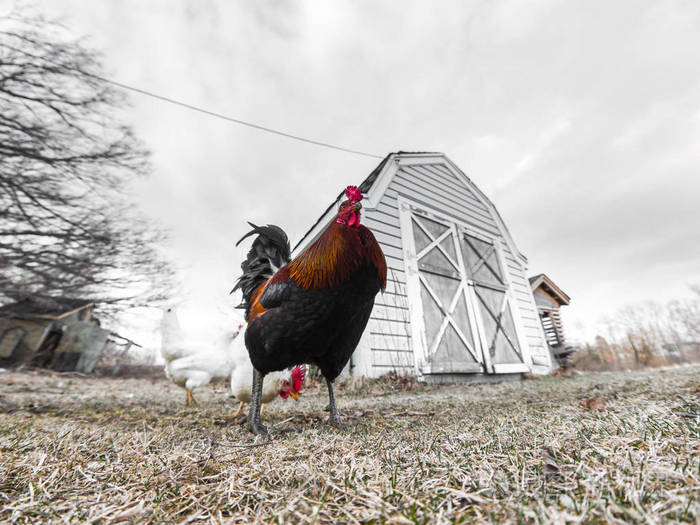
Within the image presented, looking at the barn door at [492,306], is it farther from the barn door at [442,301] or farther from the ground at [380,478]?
the ground at [380,478]

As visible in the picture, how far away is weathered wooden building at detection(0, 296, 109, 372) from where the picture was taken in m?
9.70

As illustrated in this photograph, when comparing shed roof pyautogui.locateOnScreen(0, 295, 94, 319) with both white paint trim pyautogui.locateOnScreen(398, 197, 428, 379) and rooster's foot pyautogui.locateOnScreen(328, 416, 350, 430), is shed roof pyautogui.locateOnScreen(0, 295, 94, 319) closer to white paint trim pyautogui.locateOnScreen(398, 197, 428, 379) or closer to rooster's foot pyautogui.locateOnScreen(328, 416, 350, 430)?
white paint trim pyautogui.locateOnScreen(398, 197, 428, 379)

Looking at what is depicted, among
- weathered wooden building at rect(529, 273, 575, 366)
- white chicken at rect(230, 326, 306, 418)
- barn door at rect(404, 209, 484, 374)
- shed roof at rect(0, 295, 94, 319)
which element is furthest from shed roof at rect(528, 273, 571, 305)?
shed roof at rect(0, 295, 94, 319)

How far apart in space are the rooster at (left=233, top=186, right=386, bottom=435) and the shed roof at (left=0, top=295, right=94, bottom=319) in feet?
37.1

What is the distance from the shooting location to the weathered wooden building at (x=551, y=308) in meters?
11.5

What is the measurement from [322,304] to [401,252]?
4.47 meters

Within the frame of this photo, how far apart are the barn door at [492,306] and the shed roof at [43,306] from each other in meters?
13.0

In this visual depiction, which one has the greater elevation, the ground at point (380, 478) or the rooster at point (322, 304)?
the rooster at point (322, 304)

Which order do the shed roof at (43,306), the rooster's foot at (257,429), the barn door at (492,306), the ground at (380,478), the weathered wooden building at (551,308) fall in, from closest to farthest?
the ground at (380,478) < the rooster's foot at (257,429) < the barn door at (492,306) < the shed roof at (43,306) < the weathered wooden building at (551,308)

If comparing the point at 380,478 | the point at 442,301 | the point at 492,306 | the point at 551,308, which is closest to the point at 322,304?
the point at 380,478

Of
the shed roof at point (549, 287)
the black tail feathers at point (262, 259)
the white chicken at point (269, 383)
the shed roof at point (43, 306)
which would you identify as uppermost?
the shed roof at point (549, 287)

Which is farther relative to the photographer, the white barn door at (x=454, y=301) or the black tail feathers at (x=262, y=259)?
the white barn door at (x=454, y=301)

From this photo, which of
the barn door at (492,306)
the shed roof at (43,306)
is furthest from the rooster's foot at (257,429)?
the shed roof at (43,306)

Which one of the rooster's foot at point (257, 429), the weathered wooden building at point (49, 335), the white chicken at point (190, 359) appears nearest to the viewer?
the rooster's foot at point (257, 429)
